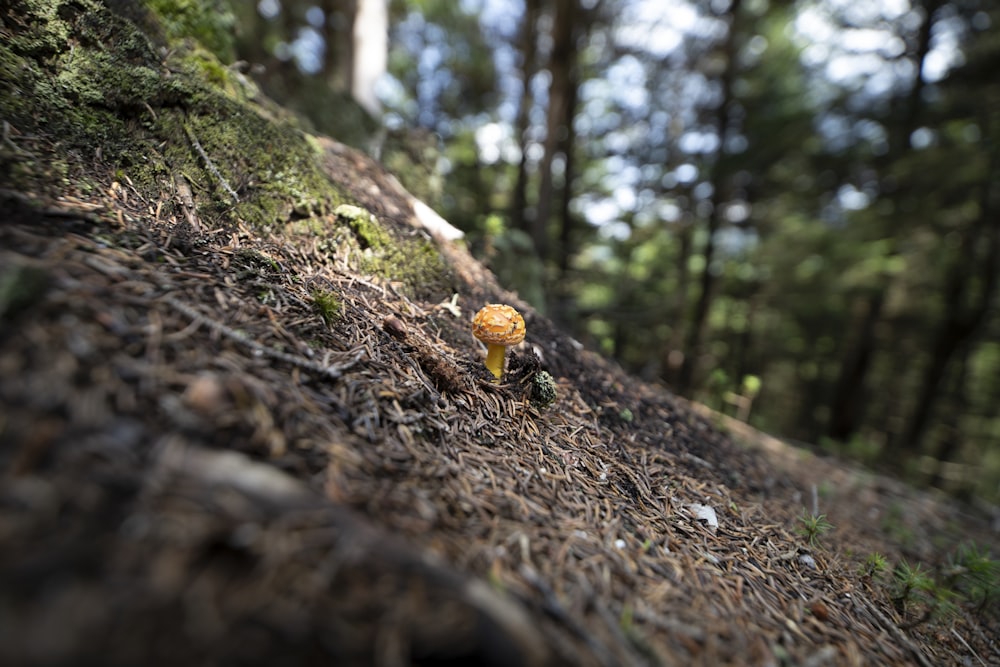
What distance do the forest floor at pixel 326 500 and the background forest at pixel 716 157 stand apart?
246 centimetres

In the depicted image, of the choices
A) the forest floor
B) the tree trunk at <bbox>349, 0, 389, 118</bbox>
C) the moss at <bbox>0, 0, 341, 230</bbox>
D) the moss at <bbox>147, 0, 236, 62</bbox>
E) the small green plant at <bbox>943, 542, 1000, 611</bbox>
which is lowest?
the small green plant at <bbox>943, 542, 1000, 611</bbox>

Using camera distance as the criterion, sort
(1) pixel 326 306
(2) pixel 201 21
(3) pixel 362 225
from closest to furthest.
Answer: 1. (1) pixel 326 306
2. (3) pixel 362 225
3. (2) pixel 201 21

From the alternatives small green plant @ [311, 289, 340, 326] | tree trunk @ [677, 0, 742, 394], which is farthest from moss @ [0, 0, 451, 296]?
tree trunk @ [677, 0, 742, 394]

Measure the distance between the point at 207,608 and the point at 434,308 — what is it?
2094 millimetres

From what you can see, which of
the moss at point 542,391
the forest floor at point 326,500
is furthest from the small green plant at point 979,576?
the moss at point 542,391

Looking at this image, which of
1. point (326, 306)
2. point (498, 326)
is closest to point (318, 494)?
point (326, 306)

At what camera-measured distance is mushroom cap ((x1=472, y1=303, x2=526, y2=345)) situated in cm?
221

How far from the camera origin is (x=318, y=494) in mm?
1083

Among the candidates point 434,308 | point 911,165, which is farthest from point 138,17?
point 911,165

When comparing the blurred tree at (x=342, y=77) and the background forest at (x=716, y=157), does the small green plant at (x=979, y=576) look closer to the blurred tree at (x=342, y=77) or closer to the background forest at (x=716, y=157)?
the background forest at (x=716, y=157)

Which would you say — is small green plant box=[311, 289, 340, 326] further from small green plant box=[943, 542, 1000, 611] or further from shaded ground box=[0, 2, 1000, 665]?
small green plant box=[943, 542, 1000, 611]

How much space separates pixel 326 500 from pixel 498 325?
4.30ft

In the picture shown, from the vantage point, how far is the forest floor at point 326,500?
0.80 metres

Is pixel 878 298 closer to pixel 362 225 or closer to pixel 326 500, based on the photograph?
pixel 362 225
